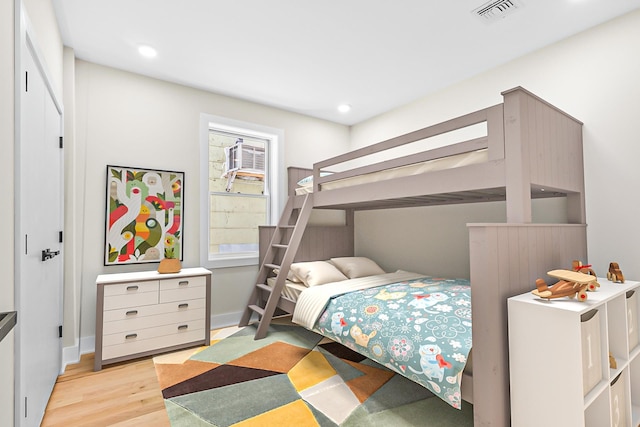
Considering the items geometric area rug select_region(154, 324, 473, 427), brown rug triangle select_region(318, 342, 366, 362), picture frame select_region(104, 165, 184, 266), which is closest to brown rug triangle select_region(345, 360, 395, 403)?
geometric area rug select_region(154, 324, 473, 427)

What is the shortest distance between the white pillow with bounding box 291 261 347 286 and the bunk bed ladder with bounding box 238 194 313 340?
0.42 feet

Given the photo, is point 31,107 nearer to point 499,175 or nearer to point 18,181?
point 18,181

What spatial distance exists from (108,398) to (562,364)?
2513mm

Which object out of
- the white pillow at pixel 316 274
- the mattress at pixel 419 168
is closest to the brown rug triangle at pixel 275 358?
the white pillow at pixel 316 274

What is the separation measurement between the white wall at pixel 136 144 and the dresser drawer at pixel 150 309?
481 millimetres

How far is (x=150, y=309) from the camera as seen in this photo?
2.64 meters

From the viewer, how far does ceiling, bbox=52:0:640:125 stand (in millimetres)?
2172

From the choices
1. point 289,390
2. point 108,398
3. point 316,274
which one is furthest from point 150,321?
point 316,274

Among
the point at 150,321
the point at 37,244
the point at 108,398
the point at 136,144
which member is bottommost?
the point at 108,398

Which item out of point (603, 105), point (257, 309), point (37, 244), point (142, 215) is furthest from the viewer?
point (257, 309)

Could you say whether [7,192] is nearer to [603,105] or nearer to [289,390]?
[289,390]

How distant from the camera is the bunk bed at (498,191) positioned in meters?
1.44

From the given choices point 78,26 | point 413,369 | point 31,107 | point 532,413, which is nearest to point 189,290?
point 31,107

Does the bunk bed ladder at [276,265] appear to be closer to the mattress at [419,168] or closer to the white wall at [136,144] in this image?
the white wall at [136,144]
